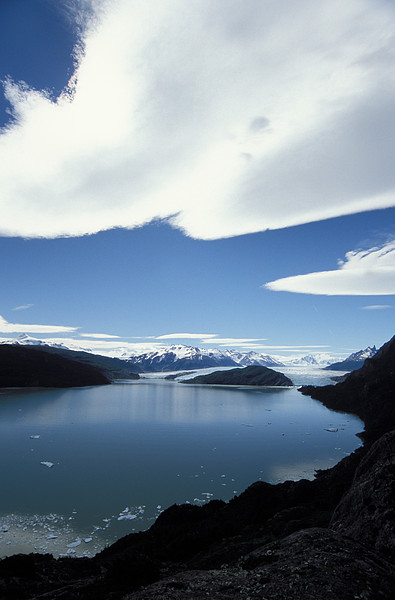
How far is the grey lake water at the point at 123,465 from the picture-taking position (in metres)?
21.0

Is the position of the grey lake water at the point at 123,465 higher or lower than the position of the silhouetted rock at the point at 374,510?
lower

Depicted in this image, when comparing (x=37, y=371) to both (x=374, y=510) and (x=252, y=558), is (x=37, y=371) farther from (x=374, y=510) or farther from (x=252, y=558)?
(x=374, y=510)

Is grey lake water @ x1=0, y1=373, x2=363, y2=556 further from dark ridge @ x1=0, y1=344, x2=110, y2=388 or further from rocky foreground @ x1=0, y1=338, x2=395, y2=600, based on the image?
dark ridge @ x1=0, y1=344, x2=110, y2=388

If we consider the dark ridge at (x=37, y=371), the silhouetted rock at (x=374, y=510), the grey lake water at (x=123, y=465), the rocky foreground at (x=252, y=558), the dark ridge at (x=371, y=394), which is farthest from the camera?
the dark ridge at (x=37, y=371)

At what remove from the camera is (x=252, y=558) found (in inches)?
418

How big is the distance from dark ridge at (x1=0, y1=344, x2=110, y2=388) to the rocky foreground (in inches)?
6108

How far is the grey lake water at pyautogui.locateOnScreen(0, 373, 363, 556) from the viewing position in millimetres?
20984

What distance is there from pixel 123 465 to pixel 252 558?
2787 centimetres

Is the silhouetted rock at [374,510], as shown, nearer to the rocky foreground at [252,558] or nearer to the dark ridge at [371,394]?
the rocky foreground at [252,558]

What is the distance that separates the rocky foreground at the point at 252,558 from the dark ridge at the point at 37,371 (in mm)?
155146

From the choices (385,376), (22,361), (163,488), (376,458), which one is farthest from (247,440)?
(22,361)

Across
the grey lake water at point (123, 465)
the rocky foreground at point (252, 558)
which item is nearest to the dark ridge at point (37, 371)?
the grey lake water at point (123, 465)

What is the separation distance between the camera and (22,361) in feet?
534

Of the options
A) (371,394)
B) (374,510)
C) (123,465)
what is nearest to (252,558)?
(374,510)
